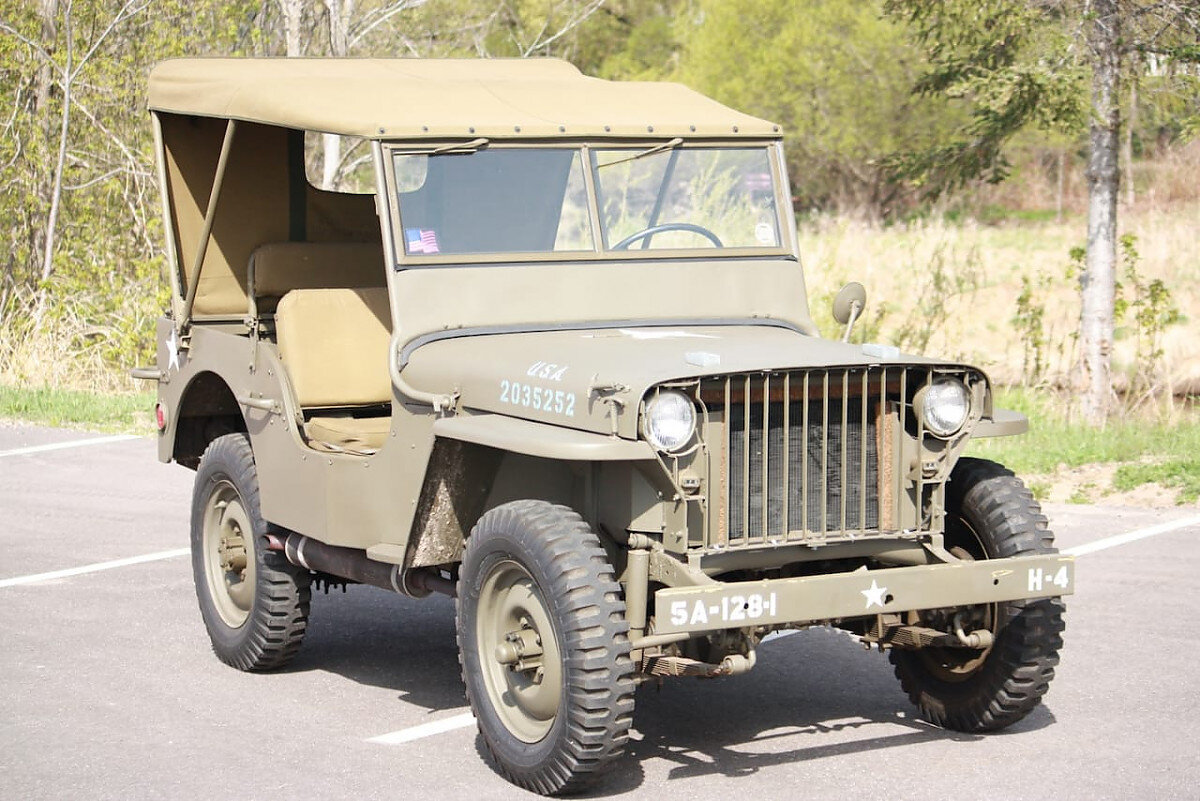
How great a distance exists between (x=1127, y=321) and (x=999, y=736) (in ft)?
52.7

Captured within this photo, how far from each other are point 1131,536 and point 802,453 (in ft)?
15.8

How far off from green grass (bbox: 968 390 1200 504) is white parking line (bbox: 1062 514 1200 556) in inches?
19.7

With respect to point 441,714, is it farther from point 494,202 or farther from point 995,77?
point 995,77

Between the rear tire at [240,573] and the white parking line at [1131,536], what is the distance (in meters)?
4.38

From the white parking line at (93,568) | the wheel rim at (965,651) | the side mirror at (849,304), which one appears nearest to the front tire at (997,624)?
the wheel rim at (965,651)

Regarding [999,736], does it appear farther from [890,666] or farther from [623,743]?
[623,743]

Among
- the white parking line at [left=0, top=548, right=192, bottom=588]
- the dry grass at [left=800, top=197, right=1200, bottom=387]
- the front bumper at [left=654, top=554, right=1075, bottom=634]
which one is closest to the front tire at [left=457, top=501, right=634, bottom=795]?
the front bumper at [left=654, top=554, right=1075, bottom=634]

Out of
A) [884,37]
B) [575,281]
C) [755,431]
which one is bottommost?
[755,431]

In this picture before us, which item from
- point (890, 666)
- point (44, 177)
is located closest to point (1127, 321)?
point (44, 177)

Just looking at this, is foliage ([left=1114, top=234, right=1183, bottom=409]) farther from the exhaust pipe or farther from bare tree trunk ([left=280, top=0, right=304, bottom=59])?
the exhaust pipe

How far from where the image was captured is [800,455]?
5566 millimetres

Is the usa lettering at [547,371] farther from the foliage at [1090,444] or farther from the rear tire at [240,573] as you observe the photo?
the foliage at [1090,444]

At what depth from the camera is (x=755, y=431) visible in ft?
18.0

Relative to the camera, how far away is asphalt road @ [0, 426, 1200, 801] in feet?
18.4
